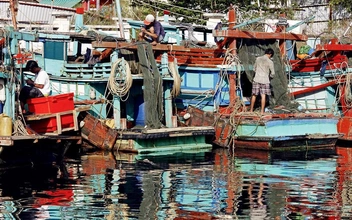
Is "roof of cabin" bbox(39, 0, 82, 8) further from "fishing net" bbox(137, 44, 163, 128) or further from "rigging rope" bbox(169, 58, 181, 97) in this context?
"fishing net" bbox(137, 44, 163, 128)

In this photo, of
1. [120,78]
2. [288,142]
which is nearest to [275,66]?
[288,142]

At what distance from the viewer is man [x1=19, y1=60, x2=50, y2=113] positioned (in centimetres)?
2014

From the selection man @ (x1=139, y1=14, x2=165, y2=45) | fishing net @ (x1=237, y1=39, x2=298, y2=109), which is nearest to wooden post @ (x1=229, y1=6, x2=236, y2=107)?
fishing net @ (x1=237, y1=39, x2=298, y2=109)

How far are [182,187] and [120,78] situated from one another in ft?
20.4

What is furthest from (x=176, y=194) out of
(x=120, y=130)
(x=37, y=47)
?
(x=37, y=47)

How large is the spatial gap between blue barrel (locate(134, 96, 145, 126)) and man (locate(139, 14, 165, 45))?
→ 62.5 inches

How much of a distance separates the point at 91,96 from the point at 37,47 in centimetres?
659

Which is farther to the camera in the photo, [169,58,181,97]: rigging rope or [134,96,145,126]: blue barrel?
[134,96,145,126]: blue barrel

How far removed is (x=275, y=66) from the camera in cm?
2425

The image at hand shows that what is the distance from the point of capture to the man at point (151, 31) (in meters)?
23.1

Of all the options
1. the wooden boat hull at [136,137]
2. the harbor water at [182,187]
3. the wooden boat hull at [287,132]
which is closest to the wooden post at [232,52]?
the wooden boat hull at [287,132]

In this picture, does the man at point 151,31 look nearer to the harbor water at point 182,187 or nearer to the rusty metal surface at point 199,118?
the rusty metal surface at point 199,118

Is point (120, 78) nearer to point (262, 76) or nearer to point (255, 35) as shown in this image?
point (262, 76)

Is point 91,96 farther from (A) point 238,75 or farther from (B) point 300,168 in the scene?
(B) point 300,168
